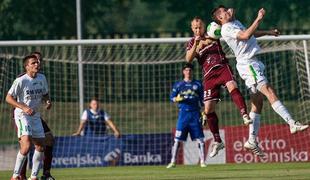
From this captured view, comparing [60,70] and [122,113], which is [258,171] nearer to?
[60,70]

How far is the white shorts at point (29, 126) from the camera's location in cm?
1791

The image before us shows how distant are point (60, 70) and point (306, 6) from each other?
19826 mm

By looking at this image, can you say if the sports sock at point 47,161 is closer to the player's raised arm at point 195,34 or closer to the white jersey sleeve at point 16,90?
the white jersey sleeve at point 16,90

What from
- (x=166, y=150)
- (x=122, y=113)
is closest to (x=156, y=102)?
(x=122, y=113)

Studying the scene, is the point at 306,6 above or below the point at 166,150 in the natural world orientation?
above

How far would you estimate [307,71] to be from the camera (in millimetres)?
24094

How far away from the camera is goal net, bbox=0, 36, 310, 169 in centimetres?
2494

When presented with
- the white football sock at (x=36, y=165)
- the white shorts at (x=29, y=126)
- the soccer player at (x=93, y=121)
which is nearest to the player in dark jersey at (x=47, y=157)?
the white football sock at (x=36, y=165)

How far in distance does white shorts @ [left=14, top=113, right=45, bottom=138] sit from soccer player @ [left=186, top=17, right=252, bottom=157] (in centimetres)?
270

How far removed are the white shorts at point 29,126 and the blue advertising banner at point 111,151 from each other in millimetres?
7059

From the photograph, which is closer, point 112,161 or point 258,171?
point 258,171

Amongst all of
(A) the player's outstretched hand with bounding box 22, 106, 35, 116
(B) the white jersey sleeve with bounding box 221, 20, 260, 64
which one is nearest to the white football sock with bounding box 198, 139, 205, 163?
(B) the white jersey sleeve with bounding box 221, 20, 260, 64

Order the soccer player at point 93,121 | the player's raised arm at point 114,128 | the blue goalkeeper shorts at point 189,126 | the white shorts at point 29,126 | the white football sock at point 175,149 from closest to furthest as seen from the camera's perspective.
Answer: the white shorts at point 29,126
the white football sock at point 175,149
the blue goalkeeper shorts at point 189,126
the player's raised arm at point 114,128
the soccer player at point 93,121

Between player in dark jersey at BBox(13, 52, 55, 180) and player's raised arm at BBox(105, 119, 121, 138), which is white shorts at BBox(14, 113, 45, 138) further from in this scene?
player's raised arm at BBox(105, 119, 121, 138)
